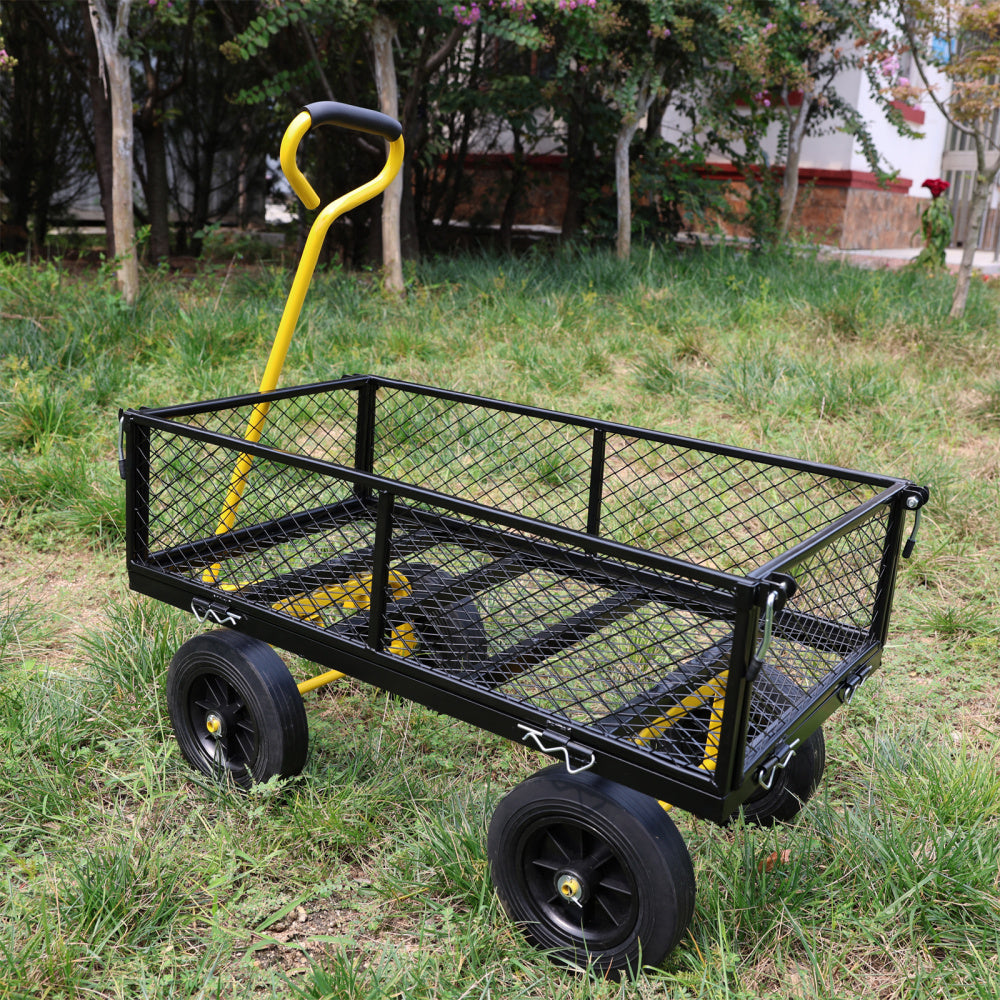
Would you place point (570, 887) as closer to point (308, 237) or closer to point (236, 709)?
point (236, 709)

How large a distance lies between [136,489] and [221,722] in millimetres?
578

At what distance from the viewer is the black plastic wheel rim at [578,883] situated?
1.83m

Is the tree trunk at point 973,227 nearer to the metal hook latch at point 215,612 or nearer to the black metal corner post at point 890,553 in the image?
the black metal corner post at point 890,553

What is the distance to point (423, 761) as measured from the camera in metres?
2.65

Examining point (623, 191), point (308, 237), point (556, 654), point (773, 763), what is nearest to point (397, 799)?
point (556, 654)

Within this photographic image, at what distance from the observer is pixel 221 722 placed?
2371mm


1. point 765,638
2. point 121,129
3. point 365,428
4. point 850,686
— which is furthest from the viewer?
point 121,129

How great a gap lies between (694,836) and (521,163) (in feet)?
28.0

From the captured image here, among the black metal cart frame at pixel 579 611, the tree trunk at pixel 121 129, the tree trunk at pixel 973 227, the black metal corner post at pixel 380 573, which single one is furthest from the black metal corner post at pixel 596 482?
the tree trunk at pixel 973 227

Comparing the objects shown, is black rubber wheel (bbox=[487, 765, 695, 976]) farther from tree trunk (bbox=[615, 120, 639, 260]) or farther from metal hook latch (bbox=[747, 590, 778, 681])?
tree trunk (bbox=[615, 120, 639, 260])

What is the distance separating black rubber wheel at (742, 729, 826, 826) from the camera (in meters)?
2.35

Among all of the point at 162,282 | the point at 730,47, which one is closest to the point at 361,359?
the point at 162,282

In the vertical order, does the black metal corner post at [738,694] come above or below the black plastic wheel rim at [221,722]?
above

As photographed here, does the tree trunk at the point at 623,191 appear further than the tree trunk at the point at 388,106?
Yes
